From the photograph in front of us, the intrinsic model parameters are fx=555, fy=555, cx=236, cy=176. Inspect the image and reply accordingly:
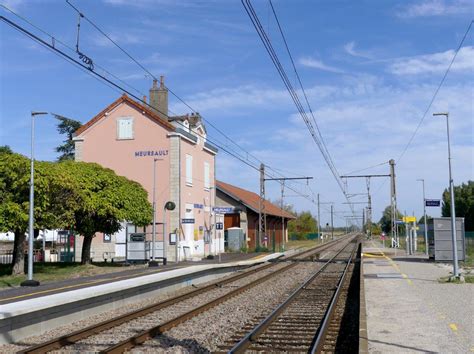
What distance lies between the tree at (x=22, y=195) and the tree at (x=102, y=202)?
1.85 metres

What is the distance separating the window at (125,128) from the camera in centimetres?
3712

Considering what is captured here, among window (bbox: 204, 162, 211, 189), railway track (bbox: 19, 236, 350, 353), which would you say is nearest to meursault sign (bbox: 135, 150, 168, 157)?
window (bbox: 204, 162, 211, 189)

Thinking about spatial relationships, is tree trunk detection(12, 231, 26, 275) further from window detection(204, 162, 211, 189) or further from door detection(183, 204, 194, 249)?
window detection(204, 162, 211, 189)

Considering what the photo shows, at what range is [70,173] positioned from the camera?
2505 cm

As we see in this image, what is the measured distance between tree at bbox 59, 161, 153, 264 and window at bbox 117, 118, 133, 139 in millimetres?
8261

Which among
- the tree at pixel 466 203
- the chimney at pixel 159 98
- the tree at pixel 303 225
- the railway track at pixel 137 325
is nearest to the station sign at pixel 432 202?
the railway track at pixel 137 325

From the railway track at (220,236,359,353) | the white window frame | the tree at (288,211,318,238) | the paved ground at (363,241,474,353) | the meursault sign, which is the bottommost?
the railway track at (220,236,359,353)

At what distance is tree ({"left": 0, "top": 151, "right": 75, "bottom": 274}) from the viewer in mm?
20422

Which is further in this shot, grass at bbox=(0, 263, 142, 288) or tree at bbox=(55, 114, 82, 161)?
tree at bbox=(55, 114, 82, 161)

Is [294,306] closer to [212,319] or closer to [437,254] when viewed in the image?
[212,319]

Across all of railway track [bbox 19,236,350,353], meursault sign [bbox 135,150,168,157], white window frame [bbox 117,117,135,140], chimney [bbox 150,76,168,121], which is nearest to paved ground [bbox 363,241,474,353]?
railway track [bbox 19,236,350,353]

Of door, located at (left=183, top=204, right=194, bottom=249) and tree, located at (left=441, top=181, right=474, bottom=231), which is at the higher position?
tree, located at (left=441, top=181, right=474, bottom=231)

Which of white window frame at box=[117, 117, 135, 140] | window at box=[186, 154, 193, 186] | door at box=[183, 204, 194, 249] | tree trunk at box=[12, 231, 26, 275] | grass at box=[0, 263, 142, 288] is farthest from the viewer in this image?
window at box=[186, 154, 193, 186]

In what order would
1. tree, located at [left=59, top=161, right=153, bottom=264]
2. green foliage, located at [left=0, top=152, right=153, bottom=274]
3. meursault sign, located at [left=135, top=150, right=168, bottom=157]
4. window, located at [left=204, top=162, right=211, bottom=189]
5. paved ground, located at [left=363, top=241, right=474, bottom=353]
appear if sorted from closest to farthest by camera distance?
paved ground, located at [left=363, top=241, right=474, bottom=353] → green foliage, located at [left=0, top=152, right=153, bottom=274] → tree, located at [left=59, top=161, right=153, bottom=264] → meursault sign, located at [left=135, top=150, right=168, bottom=157] → window, located at [left=204, top=162, right=211, bottom=189]
